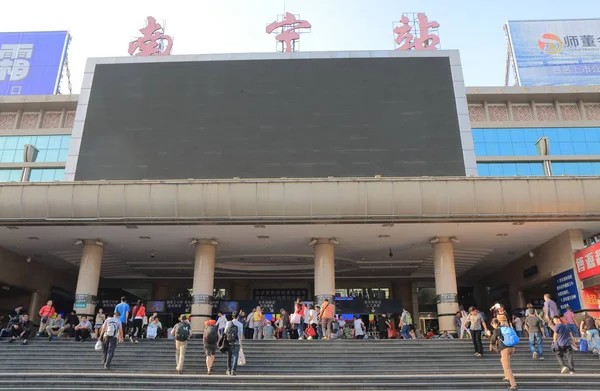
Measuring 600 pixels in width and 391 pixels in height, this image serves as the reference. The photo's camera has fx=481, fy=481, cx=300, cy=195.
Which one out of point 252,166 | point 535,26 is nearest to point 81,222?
point 252,166

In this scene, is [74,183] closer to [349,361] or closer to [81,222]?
[81,222]

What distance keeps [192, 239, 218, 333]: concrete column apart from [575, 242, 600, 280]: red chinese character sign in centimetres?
1554

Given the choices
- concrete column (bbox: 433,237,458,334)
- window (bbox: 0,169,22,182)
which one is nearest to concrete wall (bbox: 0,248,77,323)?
window (bbox: 0,169,22,182)

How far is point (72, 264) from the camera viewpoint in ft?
91.7

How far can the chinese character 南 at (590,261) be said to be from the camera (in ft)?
60.3

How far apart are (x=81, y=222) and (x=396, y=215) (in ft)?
42.3

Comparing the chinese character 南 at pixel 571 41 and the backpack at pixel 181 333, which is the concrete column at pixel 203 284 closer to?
the backpack at pixel 181 333

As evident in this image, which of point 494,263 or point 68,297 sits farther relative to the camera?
point 68,297

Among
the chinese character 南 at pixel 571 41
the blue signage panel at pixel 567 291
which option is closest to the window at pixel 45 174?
the blue signage panel at pixel 567 291

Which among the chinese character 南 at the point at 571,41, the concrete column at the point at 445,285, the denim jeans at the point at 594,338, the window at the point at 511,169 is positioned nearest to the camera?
the denim jeans at the point at 594,338

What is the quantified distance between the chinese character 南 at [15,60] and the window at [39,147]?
7.92 meters

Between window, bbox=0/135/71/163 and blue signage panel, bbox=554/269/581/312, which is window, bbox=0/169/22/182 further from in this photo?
blue signage panel, bbox=554/269/581/312

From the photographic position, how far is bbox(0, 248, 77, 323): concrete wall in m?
24.3

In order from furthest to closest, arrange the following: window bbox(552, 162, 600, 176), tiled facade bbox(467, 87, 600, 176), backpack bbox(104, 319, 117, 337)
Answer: tiled facade bbox(467, 87, 600, 176)
window bbox(552, 162, 600, 176)
backpack bbox(104, 319, 117, 337)
